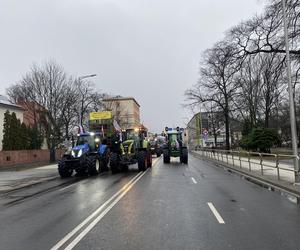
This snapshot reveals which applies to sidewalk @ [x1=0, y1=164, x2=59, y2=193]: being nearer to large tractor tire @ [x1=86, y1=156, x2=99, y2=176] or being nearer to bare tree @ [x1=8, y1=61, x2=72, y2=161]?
large tractor tire @ [x1=86, y1=156, x2=99, y2=176]

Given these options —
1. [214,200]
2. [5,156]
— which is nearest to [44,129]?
→ [5,156]

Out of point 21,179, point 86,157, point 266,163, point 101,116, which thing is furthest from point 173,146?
point 21,179

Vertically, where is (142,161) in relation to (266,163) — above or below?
above

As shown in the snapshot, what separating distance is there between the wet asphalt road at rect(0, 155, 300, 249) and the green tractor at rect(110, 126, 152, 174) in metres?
12.6

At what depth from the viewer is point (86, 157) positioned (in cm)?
2725

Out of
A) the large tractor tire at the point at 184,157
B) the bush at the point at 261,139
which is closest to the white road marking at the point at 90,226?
the large tractor tire at the point at 184,157

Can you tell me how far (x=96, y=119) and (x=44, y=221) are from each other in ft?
69.2

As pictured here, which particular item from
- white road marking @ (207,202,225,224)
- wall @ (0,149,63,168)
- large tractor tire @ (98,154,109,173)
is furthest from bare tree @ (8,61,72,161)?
white road marking @ (207,202,225,224)

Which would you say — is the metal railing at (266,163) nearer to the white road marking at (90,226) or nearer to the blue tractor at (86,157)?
the white road marking at (90,226)

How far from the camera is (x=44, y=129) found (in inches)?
2170

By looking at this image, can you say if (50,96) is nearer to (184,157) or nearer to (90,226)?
(184,157)

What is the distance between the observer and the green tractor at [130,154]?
94.8 ft

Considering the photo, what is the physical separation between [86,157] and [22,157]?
93.0ft

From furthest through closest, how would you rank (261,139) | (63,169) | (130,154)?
1. (261,139)
2. (130,154)
3. (63,169)
